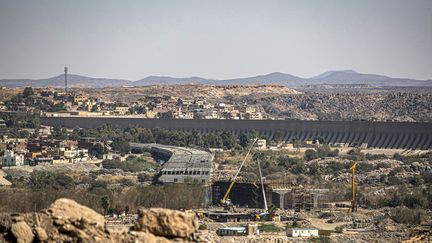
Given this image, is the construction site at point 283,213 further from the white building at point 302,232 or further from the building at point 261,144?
the building at point 261,144

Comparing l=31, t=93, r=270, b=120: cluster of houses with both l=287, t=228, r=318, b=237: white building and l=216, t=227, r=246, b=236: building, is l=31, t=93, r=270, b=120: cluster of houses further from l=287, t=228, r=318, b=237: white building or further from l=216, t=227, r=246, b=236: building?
l=287, t=228, r=318, b=237: white building

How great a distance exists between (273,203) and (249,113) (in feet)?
228

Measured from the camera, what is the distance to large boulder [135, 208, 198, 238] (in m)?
12.3

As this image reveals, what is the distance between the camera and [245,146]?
9438 cm

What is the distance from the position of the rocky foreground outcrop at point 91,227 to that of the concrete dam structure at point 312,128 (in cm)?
8147

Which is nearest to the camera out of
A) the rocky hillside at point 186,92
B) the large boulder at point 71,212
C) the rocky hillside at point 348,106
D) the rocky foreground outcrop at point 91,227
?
the rocky foreground outcrop at point 91,227

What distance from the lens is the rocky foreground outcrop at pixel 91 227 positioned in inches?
481

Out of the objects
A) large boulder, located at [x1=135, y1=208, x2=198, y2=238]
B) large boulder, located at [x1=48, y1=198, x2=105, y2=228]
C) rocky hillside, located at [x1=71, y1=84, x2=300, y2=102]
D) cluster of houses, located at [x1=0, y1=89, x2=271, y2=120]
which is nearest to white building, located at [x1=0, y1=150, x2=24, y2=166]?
cluster of houses, located at [x1=0, y1=89, x2=271, y2=120]

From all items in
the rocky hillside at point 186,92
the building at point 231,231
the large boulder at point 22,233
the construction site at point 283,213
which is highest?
the large boulder at point 22,233

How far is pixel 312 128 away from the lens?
4176 inches

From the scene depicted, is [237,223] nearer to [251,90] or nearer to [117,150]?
[117,150]

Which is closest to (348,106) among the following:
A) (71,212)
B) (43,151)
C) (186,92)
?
(186,92)

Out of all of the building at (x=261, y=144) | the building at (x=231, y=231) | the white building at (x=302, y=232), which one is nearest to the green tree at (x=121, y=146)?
the building at (x=261, y=144)

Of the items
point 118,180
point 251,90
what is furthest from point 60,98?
point 118,180
